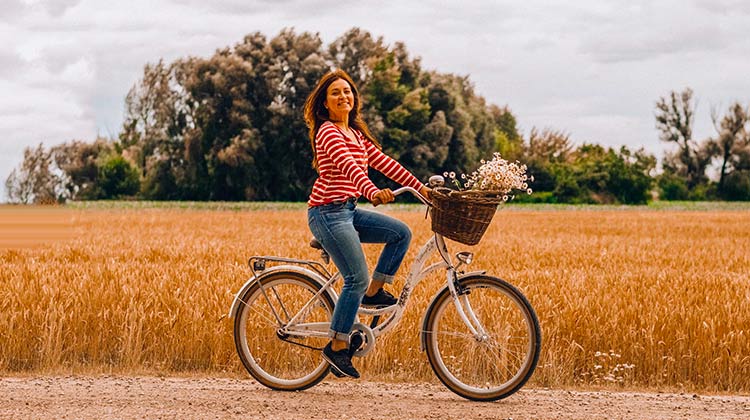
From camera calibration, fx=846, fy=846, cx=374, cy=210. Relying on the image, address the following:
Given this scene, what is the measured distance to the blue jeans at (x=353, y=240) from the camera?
18.5 ft

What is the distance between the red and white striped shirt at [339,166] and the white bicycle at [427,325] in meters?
0.23

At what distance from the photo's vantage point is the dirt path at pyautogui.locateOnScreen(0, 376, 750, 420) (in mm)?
5586

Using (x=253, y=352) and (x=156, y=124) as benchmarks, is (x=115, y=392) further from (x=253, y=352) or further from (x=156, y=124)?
(x=156, y=124)

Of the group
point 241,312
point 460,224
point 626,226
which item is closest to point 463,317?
point 460,224

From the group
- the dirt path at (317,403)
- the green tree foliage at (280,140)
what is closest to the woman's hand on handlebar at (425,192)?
the dirt path at (317,403)

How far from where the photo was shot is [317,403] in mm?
5895

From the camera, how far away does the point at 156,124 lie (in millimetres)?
59938

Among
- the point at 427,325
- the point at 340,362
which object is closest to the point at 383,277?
the point at 427,325

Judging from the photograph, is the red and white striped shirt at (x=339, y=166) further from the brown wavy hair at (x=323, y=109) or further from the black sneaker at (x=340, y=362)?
the black sneaker at (x=340, y=362)

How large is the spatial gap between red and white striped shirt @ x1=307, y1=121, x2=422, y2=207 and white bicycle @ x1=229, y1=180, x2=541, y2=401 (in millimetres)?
234

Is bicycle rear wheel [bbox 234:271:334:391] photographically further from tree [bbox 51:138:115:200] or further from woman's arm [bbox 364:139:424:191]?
tree [bbox 51:138:115:200]

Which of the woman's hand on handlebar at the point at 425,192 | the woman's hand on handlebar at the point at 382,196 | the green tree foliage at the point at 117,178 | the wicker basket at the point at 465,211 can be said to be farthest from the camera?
the green tree foliage at the point at 117,178

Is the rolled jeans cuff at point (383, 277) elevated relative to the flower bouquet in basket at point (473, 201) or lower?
lower

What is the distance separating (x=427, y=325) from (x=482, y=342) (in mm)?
397
